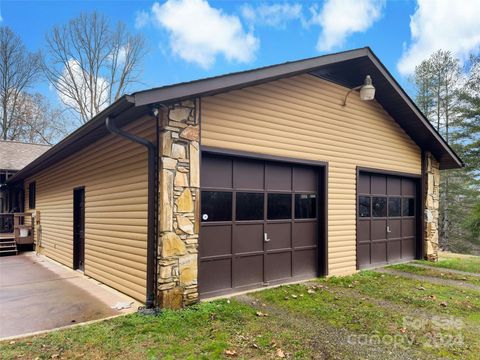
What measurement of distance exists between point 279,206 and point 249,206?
766mm

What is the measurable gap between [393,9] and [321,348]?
10748 mm

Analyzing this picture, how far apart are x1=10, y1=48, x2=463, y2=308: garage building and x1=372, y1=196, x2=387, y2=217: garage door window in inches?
2.0

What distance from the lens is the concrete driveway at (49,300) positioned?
446cm

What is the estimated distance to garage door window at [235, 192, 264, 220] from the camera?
5956 millimetres

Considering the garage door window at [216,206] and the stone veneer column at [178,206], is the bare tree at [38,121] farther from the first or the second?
the stone veneer column at [178,206]

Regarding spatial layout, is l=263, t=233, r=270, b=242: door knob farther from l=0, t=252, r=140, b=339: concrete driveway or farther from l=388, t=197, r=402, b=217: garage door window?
l=388, t=197, r=402, b=217: garage door window

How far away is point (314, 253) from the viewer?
7.16 m

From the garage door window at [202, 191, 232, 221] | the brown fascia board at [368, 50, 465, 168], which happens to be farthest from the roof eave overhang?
the brown fascia board at [368, 50, 465, 168]

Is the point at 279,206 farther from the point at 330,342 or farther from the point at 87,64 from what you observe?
the point at 87,64

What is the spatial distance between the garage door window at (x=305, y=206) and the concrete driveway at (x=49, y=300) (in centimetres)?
353

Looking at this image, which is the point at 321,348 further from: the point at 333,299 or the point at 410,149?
the point at 410,149

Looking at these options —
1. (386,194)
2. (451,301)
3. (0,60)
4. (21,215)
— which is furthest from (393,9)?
(0,60)

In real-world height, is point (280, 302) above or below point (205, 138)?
below

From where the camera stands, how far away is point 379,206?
8.79 meters
